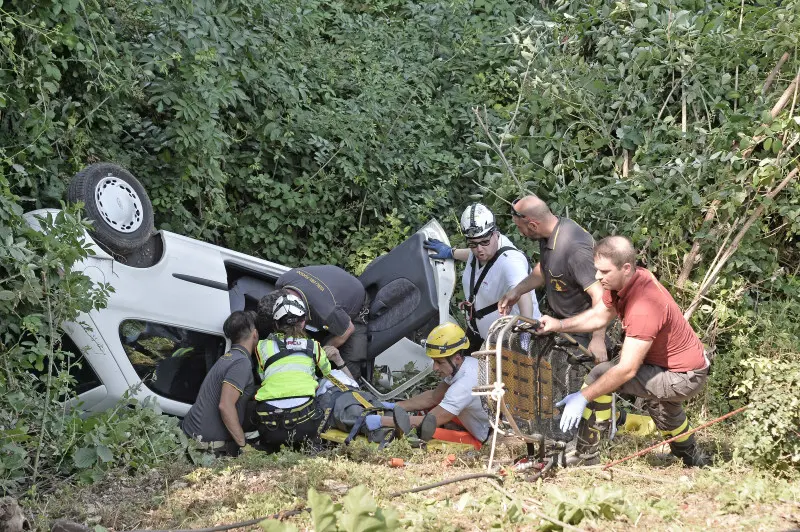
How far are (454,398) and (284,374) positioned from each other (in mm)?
1289

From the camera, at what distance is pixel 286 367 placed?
23.6 ft

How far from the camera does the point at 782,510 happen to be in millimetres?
4809

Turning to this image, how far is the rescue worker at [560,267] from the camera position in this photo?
694cm

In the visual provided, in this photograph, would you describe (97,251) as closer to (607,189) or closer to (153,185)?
(153,185)

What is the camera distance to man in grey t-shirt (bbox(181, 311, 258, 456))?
22.9ft

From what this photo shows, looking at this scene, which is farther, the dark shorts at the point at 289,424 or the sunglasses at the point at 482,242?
the sunglasses at the point at 482,242

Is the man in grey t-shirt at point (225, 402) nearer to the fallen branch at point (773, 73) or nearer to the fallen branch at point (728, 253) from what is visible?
the fallen branch at point (728, 253)

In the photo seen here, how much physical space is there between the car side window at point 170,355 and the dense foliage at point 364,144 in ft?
1.59

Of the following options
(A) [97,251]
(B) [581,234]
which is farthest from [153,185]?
(B) [581,234]

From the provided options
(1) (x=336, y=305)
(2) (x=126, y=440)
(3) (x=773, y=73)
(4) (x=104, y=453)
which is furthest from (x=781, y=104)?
(4) (x=104, y=453)

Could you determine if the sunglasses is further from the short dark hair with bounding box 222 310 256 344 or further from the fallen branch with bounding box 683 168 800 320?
the fallen branch with bounding box 683 168 800 320

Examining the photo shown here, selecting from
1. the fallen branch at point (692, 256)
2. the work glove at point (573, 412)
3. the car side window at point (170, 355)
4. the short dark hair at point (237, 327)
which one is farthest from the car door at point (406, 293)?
the work glove at point (573, 412)

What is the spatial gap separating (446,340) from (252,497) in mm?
2439

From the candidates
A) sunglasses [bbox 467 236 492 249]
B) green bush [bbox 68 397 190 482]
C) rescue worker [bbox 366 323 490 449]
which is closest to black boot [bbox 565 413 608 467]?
rescue worker [bbox 366 323 490 449]
